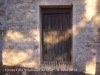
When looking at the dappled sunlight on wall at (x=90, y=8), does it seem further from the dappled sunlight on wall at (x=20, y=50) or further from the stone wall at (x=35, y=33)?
the dappled sunlight on wall at (x=20, y=50)

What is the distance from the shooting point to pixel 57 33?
420 cm

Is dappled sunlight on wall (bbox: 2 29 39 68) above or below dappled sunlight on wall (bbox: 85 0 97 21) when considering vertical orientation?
below

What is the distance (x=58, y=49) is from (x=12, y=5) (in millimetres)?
1809

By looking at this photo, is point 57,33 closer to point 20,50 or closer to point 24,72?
point 20,50

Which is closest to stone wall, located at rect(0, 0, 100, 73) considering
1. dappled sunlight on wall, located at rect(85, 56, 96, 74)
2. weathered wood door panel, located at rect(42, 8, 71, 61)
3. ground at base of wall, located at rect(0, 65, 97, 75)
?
dappled sunlight on wall, located at rect(85, 56, 96, 74)

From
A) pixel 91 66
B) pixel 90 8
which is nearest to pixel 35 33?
pixel 90 8

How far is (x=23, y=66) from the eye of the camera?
4055 mm

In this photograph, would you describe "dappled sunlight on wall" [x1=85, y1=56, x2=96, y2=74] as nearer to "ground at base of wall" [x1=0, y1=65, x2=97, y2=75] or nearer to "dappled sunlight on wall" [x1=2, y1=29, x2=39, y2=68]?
"ground at base of wall" [x1=0, y1=65, x2=97, y2=75]

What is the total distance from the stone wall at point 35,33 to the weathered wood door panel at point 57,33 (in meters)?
0.32

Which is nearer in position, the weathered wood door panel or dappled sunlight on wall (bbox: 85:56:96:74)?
dappled sunlight on wall (bbox: 85:56:96:74)

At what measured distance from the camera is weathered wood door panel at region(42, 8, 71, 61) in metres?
4.19

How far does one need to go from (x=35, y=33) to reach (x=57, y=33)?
2.17 ft

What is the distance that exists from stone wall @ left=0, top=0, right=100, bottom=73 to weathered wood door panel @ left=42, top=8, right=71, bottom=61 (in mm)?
318

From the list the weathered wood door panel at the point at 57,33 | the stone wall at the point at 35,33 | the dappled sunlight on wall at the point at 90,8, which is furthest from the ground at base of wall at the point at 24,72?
the dappled sunlight on wall at the point at 90,8
